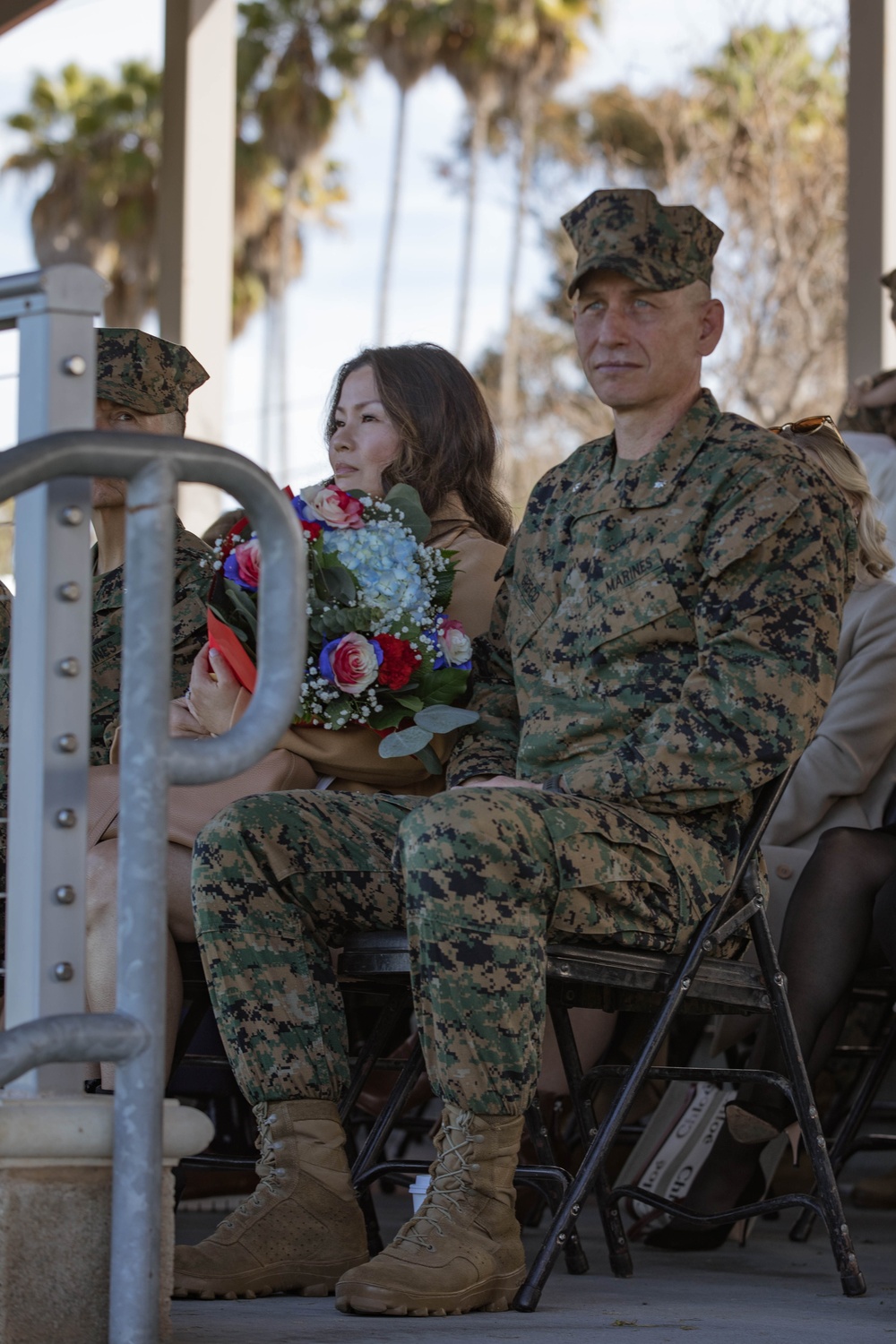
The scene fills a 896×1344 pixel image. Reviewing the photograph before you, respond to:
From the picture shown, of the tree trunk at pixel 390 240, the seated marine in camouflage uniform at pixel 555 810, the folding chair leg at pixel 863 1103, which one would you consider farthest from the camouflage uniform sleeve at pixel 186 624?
the tree trunk at pixel 390 240

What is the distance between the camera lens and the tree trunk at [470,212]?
2723cm

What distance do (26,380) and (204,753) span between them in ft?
1.70

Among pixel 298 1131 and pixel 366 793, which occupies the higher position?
pixel 366 793

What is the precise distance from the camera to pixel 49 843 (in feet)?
6.56

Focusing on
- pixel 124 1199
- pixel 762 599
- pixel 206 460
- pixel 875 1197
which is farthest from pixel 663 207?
pixel 875 1197

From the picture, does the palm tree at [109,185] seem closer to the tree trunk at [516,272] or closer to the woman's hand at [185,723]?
the tree trunk at [516,272]

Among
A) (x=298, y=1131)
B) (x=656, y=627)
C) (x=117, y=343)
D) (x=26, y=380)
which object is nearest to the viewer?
(x=26, y=380)

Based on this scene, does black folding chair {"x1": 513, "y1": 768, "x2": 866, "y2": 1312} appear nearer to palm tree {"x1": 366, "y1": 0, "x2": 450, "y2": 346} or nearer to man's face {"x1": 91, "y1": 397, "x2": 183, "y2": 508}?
man's face {"x1": 91, "y1": 397, "x2": 183, "y2": 508}

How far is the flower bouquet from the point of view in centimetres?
314

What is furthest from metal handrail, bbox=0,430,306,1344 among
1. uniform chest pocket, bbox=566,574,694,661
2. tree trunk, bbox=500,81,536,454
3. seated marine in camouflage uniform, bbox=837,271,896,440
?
tree trunk, bbox=500,81,536,454

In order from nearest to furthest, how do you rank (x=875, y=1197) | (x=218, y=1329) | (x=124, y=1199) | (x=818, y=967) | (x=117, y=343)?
(x=124, y=1199)
(x=218, y=1329)
(x=818, y=967)
(x=117, y=343)
(x=875, y=1197)

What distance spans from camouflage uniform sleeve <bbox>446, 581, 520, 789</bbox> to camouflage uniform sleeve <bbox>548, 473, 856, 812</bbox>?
10.8 inches

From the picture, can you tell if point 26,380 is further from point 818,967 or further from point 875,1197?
point 875,1197

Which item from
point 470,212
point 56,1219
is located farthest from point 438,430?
point 470,212
